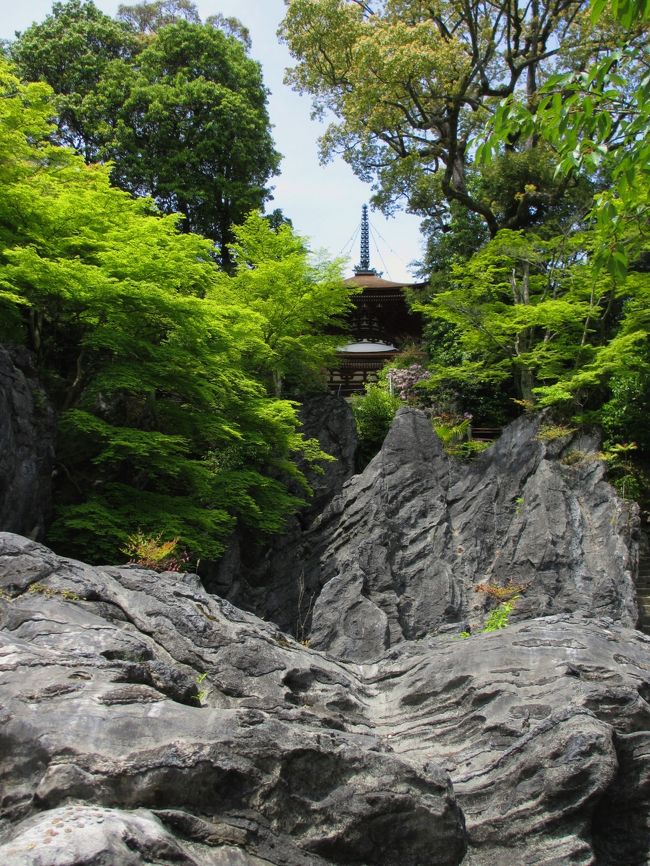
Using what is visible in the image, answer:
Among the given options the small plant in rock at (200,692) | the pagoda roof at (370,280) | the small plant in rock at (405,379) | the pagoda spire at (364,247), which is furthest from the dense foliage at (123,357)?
the pagoda spire at (364,247)

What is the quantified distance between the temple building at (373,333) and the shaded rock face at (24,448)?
43.3 ft

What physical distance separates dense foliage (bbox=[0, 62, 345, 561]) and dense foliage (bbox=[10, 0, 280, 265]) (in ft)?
37.5

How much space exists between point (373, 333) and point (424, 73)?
10.2 metres

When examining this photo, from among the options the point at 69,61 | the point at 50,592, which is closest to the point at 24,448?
the point at 50,592

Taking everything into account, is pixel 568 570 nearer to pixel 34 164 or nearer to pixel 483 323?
pixel 483 323

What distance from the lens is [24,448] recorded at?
10508 mm

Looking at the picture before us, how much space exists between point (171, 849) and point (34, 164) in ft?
42.8

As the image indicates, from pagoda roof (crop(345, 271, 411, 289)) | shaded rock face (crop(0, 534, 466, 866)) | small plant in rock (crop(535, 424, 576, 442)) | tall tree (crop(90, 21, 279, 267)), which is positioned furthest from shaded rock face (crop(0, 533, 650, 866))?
pagoda roof (crop(345, 271, 411, 289))

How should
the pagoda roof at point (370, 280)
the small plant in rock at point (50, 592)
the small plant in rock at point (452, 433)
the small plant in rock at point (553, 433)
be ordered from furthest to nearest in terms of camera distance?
the pagoda roof at point (370, 280)
the small plant in rock at point (452, 433)
the small plant in rock at point (553, 433)
the small plant in rock at point (50, 592)

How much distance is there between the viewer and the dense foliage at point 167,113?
24.2 metres

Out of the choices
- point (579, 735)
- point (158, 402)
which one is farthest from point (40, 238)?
point (579, 735)

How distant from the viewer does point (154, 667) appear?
197 inches

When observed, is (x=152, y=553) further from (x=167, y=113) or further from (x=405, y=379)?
(x=167, y=113)

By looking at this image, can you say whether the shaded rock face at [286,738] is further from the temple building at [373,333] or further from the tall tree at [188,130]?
the tall tree at [188,130]
